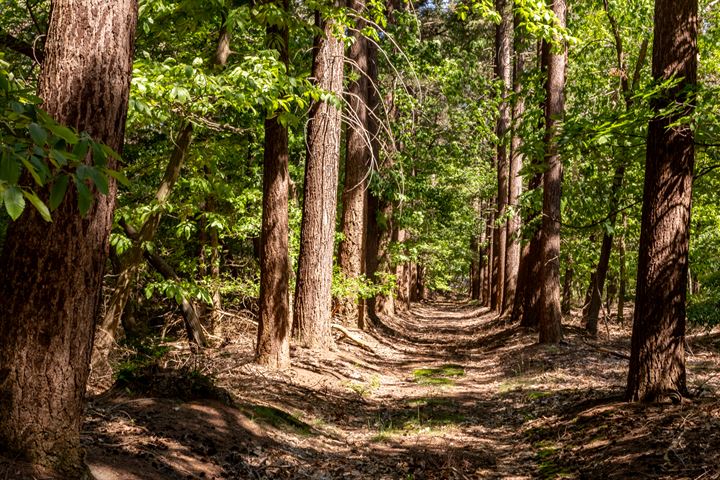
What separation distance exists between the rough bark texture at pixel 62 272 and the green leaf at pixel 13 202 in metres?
1.71

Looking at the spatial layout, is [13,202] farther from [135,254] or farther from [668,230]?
[135,254]

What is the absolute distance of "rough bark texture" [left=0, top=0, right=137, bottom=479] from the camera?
3719mm

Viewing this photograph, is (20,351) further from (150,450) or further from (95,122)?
(150,450)

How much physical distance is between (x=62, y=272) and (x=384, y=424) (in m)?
5.80

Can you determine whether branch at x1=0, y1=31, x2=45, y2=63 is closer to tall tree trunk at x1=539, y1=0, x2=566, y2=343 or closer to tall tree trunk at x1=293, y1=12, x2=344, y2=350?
tall tree trunk at x1=293, y1=12, x2=344, y2=350

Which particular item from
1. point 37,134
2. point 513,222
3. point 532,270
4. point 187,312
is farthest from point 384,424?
point 513,222

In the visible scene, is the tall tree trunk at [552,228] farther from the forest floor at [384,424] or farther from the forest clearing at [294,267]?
the forest floor at [384,424]

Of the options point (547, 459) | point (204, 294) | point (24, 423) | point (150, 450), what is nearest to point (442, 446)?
point (547, 459)

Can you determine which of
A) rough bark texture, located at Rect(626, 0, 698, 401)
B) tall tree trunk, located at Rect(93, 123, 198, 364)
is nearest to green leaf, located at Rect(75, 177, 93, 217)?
rough bark texture, located at Rect(626, 0, 698, 401)

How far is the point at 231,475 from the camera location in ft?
18.2

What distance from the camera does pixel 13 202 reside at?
6.92 feet

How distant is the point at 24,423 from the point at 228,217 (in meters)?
10.3

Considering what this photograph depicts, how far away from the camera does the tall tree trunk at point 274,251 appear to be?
386 inches

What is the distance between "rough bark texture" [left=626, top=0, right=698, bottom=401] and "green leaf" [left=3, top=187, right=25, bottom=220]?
22.2ft
